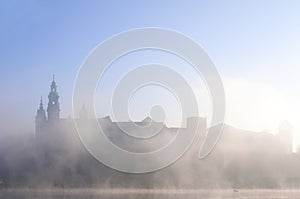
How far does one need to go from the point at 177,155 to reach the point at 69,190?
60.9 feet

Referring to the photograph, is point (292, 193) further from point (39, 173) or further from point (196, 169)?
point (39, 173)

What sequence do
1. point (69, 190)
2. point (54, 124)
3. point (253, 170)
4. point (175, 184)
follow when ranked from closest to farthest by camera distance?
point (253, 170) < point (69, 190) < point (175, 184) < point (54, 124)

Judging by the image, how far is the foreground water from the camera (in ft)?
260

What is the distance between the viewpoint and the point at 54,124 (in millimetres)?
112750

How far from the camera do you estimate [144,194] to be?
87.6 meters

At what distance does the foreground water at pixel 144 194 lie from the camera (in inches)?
3118

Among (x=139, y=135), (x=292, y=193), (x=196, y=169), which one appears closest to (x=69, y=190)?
(x=139, y=135)

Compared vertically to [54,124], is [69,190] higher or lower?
lower

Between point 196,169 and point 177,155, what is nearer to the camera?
point 177,155

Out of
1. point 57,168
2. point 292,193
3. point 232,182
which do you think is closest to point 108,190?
point 57,168

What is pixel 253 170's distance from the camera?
296 ft

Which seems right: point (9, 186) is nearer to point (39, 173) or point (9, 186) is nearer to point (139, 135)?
point (39, 173)

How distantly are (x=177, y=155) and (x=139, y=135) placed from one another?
7602 mm

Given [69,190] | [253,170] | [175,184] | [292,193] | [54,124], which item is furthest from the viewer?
[54,124]
